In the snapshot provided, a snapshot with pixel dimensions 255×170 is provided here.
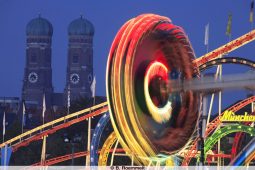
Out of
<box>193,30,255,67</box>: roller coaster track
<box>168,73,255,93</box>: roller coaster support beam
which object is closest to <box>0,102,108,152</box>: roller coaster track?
<box>193,30,255,67</box>: roller coaster track

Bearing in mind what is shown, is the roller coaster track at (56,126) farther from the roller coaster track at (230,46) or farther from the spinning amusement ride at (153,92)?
the spinning amusement ride at (153,92)

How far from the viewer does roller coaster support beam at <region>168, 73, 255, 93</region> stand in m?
17.8

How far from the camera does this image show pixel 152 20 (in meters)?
21.2

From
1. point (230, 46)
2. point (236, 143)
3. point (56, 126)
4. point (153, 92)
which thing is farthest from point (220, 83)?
point (56, 126)

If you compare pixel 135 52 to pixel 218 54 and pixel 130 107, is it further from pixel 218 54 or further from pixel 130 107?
pixel 218 54

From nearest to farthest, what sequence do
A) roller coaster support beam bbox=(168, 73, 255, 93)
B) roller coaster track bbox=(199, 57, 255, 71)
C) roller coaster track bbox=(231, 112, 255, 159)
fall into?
roller coaster support beam bbox=(168, 73, 255, 93), roller coaster track bbox=(199, 57, 255, 71), roller coaster track bbox=(231, 112, 255, 159)

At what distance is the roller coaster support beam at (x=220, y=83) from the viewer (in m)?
17.8

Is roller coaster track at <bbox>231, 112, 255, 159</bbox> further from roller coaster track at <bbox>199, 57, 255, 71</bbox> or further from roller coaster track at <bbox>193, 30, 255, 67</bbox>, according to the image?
roller coaster track at <bbox>199, 57, 255, 71</bbox>

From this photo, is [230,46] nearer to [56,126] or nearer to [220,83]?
[56,126]

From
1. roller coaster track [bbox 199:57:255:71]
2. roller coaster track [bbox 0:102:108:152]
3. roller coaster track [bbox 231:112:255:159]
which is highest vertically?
roller coaster track [bbox 199:57:255:71]

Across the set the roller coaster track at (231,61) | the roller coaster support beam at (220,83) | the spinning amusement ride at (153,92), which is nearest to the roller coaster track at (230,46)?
the roller coaster track at (231,61)

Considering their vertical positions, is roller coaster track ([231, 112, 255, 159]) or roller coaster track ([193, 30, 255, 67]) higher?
roller coaster track ([193, 30, 255, 67])

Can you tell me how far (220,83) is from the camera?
59.9 ft

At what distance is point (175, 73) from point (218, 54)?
3328cm
